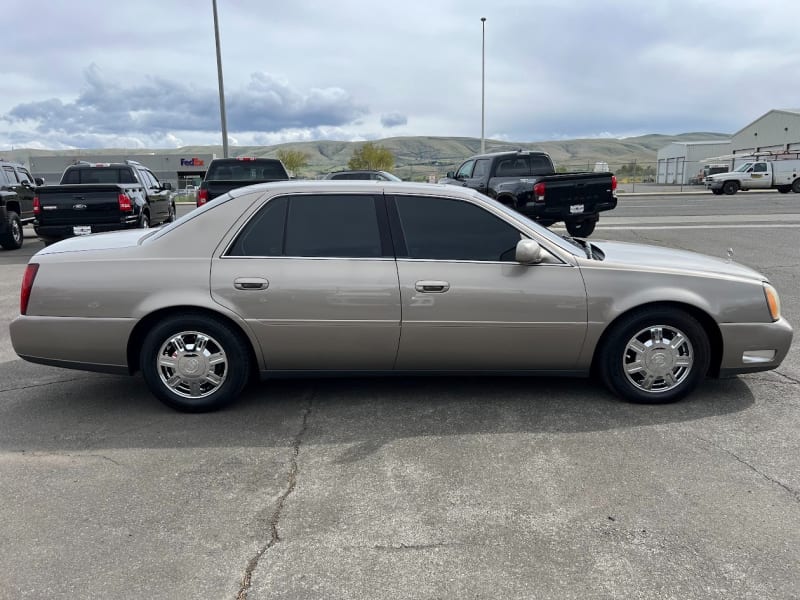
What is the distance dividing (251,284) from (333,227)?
2.26ft

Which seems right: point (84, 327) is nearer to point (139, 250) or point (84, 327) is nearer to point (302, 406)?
point (139, 250)

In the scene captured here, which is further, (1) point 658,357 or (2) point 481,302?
(1) point 658,357

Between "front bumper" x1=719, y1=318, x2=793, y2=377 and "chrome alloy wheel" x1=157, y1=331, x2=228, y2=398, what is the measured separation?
3.46 m

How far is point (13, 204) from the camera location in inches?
537

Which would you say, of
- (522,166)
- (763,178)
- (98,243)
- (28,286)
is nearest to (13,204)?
(98,243)

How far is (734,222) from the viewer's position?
55.2 feet

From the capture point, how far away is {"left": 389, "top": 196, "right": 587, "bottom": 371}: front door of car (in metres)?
4.27

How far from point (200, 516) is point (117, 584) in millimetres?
553

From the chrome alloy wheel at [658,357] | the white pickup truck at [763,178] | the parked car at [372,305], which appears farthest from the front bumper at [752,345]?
the white pickup truck at [763,178]

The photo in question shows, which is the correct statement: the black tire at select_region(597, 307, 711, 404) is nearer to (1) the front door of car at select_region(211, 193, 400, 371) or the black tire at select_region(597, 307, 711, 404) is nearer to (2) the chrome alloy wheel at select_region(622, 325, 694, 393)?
(2) the chrome alloy wheel at select_region(622, 325, 694, 393)

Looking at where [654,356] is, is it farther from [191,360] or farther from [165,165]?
[165,165]

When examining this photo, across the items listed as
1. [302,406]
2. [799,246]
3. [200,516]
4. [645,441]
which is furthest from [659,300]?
[799,246]

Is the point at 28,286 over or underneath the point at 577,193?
underneath

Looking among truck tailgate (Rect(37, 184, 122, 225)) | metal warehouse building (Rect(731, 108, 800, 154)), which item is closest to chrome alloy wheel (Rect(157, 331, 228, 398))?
truck tailgate (Rect(37, 184, 122, 225))
